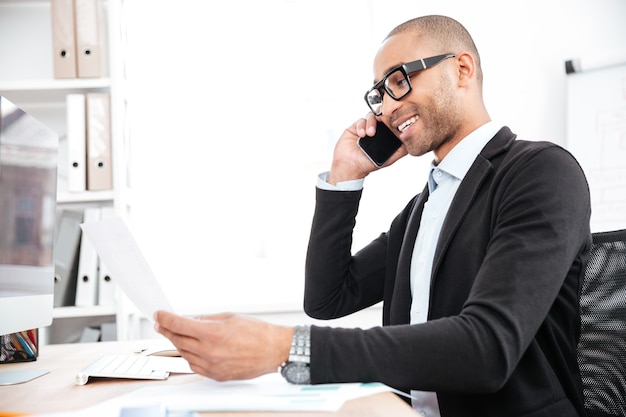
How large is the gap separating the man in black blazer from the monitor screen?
42cm

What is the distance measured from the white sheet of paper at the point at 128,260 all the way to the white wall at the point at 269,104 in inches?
68.7

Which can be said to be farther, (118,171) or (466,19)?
(466,19)

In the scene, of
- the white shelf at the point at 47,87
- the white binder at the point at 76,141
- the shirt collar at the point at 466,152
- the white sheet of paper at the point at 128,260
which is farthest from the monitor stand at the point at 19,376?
the white shelf at the point at 47,87

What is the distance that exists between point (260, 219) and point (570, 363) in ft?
6.22

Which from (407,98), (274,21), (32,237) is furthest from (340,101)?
(32,237)

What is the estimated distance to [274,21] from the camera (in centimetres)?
284

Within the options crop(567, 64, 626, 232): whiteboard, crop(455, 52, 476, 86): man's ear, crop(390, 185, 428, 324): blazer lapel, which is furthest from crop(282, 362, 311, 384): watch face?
crop(567, 64, 626, 232): whiteboard

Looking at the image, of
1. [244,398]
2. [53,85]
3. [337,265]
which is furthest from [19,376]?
[53,85]

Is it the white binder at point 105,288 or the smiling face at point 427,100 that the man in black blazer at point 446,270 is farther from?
the white binder at point 105,288

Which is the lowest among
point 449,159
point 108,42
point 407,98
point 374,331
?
point 374,331

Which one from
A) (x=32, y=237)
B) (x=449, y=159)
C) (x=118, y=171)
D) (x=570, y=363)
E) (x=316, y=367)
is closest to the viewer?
(x=316, y=367)

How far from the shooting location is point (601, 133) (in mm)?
2750

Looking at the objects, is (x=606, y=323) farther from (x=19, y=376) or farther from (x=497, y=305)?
(x=19, y=376)

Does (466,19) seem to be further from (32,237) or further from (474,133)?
(32,237)
